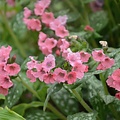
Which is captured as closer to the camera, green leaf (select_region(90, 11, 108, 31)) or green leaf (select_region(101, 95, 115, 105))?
green leaf (select_region(101, 95, 115, 105))

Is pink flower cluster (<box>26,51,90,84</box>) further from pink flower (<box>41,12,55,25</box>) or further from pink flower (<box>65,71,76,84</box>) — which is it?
pink flower (<box>41,12,55,25</box>)

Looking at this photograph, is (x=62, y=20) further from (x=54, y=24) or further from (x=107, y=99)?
(x=107, y=99)

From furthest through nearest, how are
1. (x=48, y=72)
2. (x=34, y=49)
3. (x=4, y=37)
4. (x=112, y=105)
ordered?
(x=34, y=49)
(x=4, y=37)
(x=112, y=105)
(x=48, y=72)

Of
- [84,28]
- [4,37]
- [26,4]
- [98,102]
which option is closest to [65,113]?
[98,102]

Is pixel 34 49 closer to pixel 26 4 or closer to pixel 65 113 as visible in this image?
pixel 26 4

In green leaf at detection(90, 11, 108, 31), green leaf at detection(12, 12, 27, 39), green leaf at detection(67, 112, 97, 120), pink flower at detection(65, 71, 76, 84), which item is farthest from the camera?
green leaf at detection(12, 12, 27, 39)

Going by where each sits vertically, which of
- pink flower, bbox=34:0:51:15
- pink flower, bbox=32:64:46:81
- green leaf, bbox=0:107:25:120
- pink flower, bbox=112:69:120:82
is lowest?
green leaf, bbox=0:107:25:120

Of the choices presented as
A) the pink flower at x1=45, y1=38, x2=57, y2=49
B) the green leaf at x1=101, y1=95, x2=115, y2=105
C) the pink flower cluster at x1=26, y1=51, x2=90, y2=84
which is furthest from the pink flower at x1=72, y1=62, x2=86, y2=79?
the pink flower at x1=45, y1=38, x2=57, y2=49
